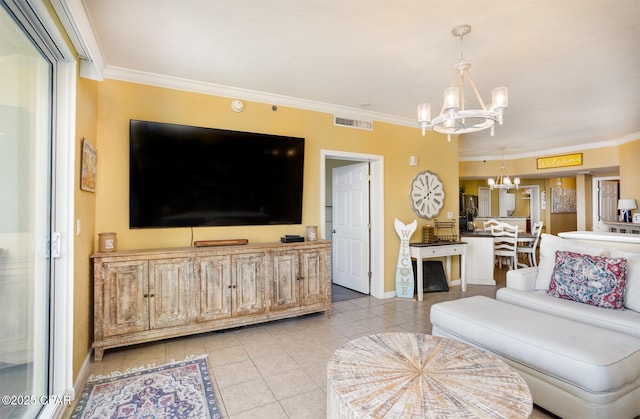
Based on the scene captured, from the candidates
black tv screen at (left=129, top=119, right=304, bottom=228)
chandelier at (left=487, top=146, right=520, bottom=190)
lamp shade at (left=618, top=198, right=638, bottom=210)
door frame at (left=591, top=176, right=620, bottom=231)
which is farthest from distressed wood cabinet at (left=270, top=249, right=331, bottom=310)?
door frame at (left=591, top=176, right=620, bottom=231)

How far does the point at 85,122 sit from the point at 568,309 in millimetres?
4177

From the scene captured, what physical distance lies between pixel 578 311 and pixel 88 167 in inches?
160

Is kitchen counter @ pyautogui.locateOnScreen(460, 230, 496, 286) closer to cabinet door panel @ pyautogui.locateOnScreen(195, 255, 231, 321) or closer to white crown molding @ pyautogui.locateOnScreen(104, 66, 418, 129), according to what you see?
white crown molding @ pyautogui.locateOnScreen(104, 66, 418, 129)

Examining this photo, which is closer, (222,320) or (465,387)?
(465,387)

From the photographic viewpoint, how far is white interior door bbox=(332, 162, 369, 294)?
15.7ft

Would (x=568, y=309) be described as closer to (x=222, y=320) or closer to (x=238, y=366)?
(x=238, y=366)

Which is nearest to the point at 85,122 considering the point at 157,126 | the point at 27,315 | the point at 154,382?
the point at 157,126

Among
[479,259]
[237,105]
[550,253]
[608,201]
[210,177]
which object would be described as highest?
[237,105]

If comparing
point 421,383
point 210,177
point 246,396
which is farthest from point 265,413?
point 210,177

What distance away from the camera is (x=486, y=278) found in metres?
5.41

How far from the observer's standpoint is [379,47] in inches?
105

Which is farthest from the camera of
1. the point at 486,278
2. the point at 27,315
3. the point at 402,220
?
the point at 486,278

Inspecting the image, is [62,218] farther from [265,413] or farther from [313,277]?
[313,277]

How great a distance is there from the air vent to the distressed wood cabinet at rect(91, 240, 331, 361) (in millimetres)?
1691
